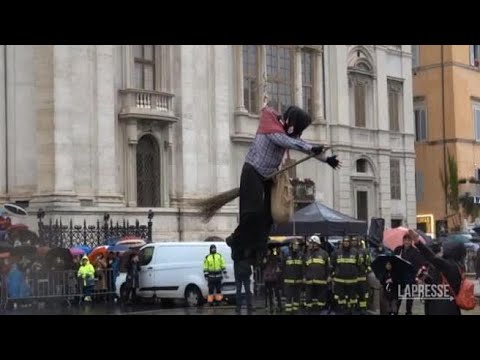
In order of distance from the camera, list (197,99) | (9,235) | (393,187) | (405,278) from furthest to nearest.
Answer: (393,187) < (197,99) < (9,235) < (405,278)

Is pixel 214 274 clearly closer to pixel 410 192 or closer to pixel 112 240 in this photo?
pixel 112 240

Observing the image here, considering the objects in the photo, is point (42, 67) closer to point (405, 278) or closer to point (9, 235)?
point (9, 235)

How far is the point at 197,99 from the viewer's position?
32.7m

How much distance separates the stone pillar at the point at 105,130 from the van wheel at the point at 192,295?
8.13 metres

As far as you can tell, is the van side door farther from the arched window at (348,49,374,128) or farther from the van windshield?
the arched window at (348,49,374,128)

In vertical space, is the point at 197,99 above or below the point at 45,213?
above

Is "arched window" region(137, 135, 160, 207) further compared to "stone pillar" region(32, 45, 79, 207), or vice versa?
"arched window" region(137, 135, 160, 207)

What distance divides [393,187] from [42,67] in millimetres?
19168

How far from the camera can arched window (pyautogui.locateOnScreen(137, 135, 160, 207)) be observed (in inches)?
1236

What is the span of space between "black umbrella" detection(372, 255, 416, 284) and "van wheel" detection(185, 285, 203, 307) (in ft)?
25.3

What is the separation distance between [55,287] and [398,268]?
362 inches

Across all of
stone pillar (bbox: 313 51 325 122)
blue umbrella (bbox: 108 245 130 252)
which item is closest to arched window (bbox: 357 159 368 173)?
stone pillar (bbox: 313 51 325 122)
